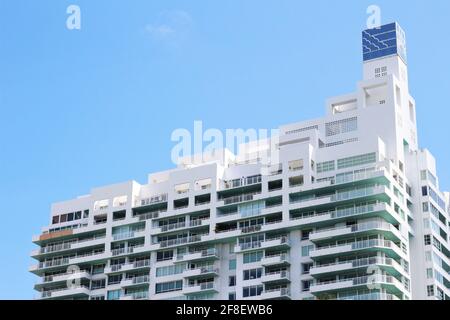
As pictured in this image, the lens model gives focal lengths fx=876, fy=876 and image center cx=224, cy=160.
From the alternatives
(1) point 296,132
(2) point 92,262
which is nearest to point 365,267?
(1) point 296,132

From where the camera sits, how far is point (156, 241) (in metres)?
130

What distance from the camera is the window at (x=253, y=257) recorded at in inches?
4734

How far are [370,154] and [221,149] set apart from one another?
25.5 m

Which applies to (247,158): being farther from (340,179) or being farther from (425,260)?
(425,260)

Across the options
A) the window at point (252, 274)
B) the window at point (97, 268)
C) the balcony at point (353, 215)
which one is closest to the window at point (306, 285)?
the window at point (252, 274)

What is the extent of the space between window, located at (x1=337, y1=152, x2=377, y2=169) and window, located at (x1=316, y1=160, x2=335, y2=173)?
41.0 inches

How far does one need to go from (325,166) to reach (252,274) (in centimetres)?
1835

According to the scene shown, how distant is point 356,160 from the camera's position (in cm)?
12075

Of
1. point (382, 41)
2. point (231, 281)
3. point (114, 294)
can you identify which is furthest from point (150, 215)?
point (382, 41)

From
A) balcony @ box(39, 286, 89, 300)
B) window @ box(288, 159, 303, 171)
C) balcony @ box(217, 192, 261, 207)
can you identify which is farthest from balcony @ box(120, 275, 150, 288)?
window @ box(288, 159, 303, 171)

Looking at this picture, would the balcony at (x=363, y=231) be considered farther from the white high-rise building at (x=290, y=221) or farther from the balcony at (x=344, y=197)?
the balcony at (x=344, y=197)

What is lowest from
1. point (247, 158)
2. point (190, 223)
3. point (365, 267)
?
point (365, 267)

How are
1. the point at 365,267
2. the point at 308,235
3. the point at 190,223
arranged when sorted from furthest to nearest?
the point at 190,223 → the point at 308,235 → the point at 365,267

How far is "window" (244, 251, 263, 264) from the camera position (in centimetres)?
12025
